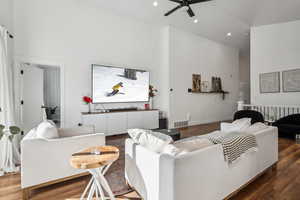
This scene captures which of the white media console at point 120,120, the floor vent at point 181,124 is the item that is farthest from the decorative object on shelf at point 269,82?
the white media console at point 120,120

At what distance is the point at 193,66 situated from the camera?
6.65 metres

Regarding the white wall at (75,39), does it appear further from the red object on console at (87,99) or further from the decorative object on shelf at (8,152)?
the decorative object on shelf at (8,152)

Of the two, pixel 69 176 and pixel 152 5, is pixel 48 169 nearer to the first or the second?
pixel 69 176

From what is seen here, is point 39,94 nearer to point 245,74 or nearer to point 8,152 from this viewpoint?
point 8,152

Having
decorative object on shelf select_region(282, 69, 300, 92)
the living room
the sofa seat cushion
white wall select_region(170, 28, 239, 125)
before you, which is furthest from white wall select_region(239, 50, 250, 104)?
the sofa seat cushion

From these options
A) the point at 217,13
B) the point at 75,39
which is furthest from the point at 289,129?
the point at 75,39

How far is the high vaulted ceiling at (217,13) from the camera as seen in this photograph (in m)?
4.54

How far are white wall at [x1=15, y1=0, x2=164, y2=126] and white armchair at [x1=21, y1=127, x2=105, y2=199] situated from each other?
2.36 metres

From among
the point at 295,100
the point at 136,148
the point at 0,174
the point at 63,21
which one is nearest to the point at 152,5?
the point at 63,21

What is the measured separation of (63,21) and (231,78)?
297 inches

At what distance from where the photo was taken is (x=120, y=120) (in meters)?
4.74

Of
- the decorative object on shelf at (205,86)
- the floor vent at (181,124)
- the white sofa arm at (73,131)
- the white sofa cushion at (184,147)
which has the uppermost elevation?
the decorative object on shelf at (205,86)

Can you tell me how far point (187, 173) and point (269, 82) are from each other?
5.96 meters

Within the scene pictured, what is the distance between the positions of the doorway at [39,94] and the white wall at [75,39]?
0.68 ft
